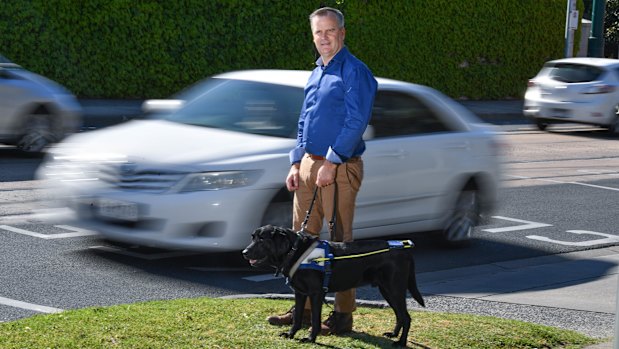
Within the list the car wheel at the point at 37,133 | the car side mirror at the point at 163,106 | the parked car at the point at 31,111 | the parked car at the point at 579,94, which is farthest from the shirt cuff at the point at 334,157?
the parked car at the point at 579,94

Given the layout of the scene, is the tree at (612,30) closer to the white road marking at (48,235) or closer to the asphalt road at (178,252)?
the asphalt road at (178,252)

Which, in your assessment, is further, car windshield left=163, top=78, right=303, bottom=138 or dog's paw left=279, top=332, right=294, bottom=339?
car windshield left=163, top=78, right=303, bottom=138

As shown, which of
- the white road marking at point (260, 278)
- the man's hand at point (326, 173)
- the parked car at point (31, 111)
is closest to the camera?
the man's hand at point (326, 173)

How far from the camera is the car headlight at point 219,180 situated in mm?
8234

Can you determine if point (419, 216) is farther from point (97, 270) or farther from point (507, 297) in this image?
point (97, 270)

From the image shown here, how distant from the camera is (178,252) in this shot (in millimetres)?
9078

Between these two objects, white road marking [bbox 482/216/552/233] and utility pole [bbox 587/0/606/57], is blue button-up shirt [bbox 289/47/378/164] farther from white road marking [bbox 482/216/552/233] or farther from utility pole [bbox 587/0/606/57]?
utility pole [bbox 587/0/606/57]

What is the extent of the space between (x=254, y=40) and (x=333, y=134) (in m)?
18.9

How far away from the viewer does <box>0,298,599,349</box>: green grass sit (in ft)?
19.3

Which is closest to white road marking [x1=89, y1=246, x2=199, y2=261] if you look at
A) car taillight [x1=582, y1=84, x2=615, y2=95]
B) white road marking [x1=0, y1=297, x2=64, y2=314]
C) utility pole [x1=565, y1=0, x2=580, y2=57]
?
white road marking [x1=0, y1=297, x2=64, y2=314]

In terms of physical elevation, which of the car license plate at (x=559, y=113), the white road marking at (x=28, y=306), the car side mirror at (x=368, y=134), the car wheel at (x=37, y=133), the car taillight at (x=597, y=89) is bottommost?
the car license plate at (x=559, y=113)

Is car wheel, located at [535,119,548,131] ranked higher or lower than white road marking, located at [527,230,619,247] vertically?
lower

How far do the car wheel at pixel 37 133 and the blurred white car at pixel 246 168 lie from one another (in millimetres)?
5543

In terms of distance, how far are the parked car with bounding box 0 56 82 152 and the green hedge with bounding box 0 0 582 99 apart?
257 inches
